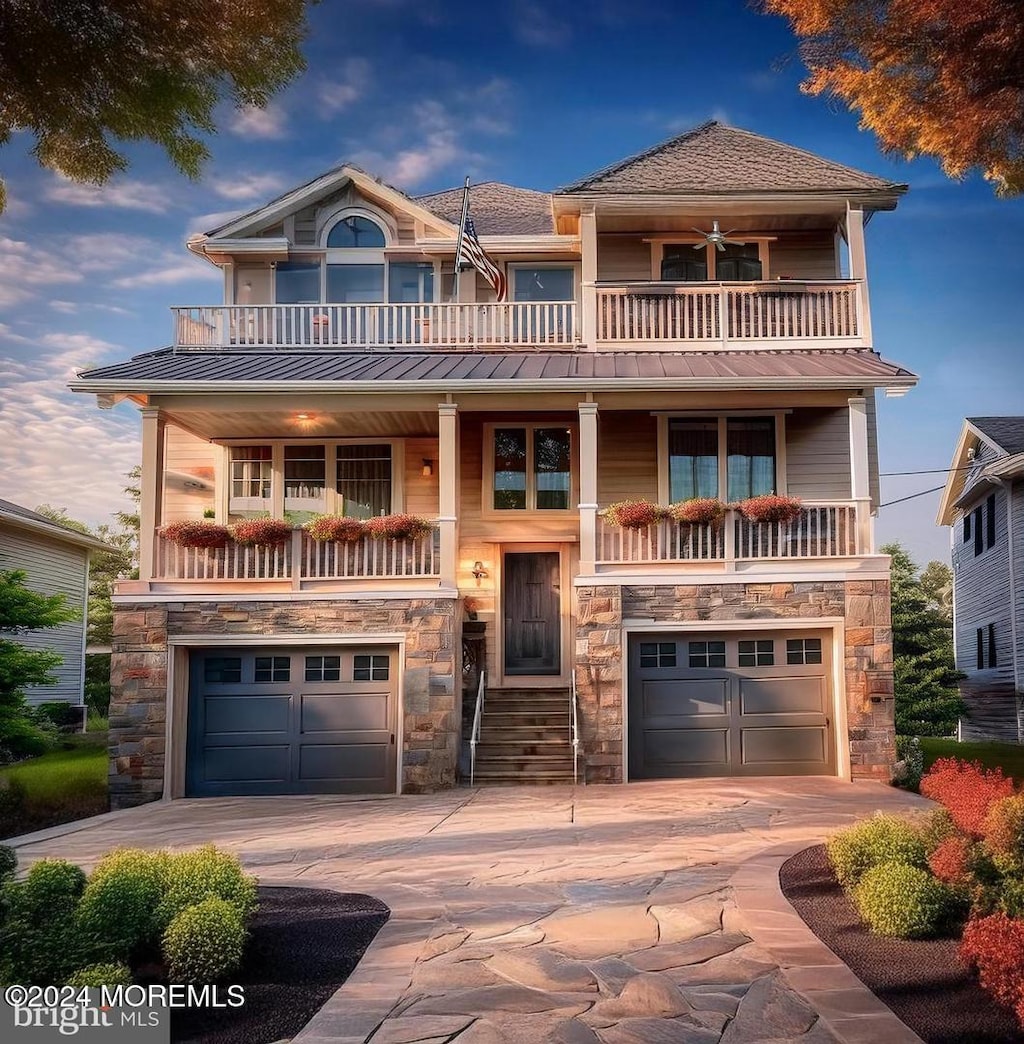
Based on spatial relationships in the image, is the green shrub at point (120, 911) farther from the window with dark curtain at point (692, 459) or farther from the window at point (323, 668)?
the window with dark curtain at point (692, 459)

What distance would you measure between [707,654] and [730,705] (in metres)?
0.73

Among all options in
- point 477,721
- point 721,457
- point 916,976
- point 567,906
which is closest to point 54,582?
point 477,721

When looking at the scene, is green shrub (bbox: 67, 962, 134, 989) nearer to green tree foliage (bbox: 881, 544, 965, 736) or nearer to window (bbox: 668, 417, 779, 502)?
window (bbox: 668, 417, 779, 502)

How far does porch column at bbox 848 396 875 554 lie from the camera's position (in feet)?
40.5

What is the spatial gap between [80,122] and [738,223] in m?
11.1

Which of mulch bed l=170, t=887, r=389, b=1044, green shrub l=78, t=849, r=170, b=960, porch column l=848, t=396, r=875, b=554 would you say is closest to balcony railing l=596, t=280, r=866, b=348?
porch column l=848, t=396, r=875, b=554

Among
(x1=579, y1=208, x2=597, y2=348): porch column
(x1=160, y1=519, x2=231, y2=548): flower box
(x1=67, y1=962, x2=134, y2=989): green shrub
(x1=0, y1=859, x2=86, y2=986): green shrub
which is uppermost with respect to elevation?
(x1=579, y1=208, x2=597, y2=348): porch column

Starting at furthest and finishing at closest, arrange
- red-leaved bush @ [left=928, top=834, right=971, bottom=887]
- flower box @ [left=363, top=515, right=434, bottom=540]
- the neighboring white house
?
the neighboring white house → flower box @ [left=363, top=515, right=434, bottom=540] → red-leaved bush @ [left=928, top=834, right=971, bottom=887]

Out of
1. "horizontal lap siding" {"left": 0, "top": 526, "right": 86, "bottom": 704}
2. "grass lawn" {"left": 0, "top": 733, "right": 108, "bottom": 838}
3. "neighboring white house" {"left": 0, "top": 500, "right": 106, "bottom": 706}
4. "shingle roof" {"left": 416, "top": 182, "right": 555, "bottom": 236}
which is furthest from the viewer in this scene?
"horizontal lap siding" {"left": 0, "top": 526, "right": 86, "bottom": 704}

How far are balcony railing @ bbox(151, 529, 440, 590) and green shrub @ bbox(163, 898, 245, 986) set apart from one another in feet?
26.1

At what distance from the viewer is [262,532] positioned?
486 inches

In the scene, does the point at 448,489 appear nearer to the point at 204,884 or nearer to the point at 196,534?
the point at 196,534

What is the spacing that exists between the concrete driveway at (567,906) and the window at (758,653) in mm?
1945

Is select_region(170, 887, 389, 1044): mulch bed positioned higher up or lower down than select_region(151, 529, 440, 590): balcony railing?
lower down
